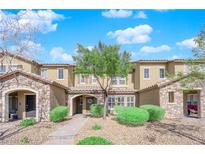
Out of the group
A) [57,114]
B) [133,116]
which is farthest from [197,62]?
[57,114]

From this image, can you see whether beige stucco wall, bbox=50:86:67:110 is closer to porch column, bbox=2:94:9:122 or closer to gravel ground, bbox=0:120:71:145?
porch column, bbox=2:94:9:122

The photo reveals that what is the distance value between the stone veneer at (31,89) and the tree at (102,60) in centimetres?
266

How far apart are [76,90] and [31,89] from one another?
23.9ft

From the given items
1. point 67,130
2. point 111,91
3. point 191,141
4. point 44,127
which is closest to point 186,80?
point 191,141

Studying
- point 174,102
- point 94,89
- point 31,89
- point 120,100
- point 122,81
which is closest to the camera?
point 31,89

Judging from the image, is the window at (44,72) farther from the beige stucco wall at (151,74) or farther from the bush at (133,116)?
the bush at (133,116)

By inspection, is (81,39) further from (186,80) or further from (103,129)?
(186,80)

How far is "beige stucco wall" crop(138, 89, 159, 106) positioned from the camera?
2553cm

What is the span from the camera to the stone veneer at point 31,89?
74.1 ft

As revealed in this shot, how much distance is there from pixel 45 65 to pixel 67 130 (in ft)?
43.7

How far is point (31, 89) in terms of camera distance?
22875 millimetres

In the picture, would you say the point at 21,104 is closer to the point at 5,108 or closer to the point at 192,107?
the point at 5,108

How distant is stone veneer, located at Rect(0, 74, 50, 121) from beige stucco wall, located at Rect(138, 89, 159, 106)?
7814 millimetres

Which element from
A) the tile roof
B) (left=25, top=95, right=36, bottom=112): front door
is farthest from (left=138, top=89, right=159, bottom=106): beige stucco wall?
(left=25, top=95, right=36, bottom=112): front door
